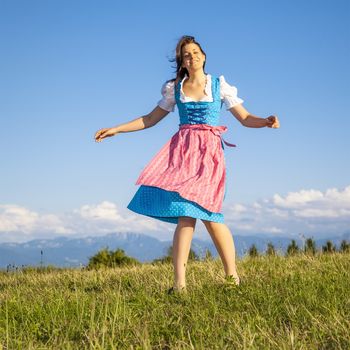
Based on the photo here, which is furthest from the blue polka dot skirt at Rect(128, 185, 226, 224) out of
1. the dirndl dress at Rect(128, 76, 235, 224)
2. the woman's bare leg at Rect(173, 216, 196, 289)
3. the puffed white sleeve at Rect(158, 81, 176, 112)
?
the puffed white sleeve at Rect(158, 81, 176, 112)

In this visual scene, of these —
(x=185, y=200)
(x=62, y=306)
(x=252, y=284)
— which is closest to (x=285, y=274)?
(x=252, y=284)

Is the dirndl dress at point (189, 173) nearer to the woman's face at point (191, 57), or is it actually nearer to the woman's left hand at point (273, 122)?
the woman's face at point (191, 57)

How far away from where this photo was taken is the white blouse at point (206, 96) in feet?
20.2

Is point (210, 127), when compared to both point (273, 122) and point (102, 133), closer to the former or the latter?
point (273, 122)

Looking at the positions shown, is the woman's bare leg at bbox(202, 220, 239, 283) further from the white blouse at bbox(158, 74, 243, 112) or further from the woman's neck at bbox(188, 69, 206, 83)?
the woman's neck at bbox(188, 69, 206, 83)

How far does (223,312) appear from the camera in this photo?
468 cm

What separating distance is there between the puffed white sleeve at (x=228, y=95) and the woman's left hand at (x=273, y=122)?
0.46m

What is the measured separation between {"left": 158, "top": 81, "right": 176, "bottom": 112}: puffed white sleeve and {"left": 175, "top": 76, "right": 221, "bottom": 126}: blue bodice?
0.62 ft

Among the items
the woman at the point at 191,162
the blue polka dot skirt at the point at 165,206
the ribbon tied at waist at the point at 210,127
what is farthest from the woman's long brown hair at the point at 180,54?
the blue polka dot skirt at the point at 165,206

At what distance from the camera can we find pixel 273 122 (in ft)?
19.5

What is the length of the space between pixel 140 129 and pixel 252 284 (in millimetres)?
1990

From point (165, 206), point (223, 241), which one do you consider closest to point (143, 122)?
point (165, 206)

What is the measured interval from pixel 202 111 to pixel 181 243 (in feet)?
4.35

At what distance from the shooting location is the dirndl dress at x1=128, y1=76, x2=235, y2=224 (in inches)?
225
